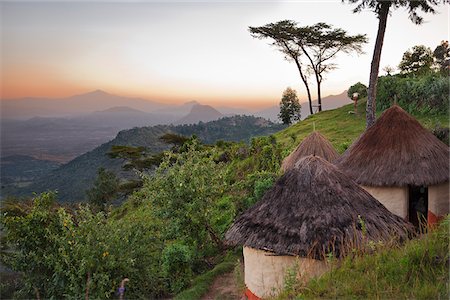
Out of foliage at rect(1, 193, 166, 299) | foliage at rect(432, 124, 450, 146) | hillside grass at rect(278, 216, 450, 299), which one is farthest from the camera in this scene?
foliage at rect(432, 124, 450, 146)

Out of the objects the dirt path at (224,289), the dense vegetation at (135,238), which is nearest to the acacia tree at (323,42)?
the dense vegetation at (135,238)

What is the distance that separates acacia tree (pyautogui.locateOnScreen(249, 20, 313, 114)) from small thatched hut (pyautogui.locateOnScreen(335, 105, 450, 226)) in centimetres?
1911

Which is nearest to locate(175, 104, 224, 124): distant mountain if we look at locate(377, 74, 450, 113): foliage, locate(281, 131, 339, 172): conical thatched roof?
locate(377, 74, 450, 113): foliage

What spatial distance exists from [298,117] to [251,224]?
101 ft

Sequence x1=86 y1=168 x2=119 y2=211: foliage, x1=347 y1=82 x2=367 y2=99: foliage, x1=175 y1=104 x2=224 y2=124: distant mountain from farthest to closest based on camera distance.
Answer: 1. x1=175 y1=104 x2=224 y2=124: distant mountain
2. x1=86 y1=168 x2=119 y2=211: foliage
3. x1=347 y1=82 x2=367 y2=99: foliage

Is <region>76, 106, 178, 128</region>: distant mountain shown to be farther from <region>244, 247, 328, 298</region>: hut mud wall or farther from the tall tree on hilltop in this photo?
<region>244, 247, 328, 298</region>: hut mud wall

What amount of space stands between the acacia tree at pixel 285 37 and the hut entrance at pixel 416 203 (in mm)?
19498

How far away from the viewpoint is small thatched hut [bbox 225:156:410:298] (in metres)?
6.96

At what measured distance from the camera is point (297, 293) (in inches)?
181

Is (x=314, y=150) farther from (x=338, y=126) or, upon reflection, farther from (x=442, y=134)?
(x=338, y=126)

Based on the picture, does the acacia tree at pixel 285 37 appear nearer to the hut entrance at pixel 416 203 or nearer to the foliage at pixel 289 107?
the foliage at pixel 289 107

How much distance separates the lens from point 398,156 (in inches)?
406

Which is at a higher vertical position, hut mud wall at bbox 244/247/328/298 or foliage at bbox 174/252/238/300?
hut mud wall at bbox 244/247/328/298

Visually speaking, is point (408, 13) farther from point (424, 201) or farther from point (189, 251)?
point (189, 251)
